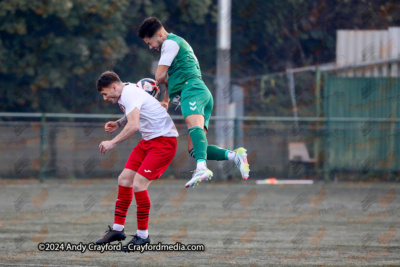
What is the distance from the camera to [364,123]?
17.9 m

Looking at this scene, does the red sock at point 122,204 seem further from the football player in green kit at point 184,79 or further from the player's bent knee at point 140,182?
the football player in green kit at point 184,79

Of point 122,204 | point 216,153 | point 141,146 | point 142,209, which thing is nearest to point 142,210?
point 142,209

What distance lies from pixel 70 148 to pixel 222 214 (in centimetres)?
673

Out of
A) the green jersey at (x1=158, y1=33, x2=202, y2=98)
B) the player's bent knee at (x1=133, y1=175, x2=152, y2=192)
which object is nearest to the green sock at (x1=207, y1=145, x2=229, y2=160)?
the green jersey at (x1=158, y1=33, x2=202, y2=98)

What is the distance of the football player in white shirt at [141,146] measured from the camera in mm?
7203

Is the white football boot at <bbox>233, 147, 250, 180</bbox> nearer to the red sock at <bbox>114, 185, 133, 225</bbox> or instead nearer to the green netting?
the red sock at <bbox>114, 185, 133, 225</bbox>

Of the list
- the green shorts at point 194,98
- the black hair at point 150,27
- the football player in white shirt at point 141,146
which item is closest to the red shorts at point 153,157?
the football player in white shirt at point 141,146

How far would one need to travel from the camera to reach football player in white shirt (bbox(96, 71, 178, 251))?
7.20m

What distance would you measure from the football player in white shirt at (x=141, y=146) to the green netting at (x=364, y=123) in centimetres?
1106

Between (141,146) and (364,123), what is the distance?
37.6ft

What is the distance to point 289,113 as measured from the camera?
2264cm

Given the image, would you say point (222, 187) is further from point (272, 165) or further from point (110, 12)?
point (110, 12)

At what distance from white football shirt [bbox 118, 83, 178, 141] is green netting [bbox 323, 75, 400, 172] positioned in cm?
1106

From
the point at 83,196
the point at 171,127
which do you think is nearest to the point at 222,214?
the point at 83,196
